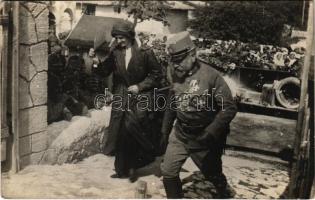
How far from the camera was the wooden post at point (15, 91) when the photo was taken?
351cm

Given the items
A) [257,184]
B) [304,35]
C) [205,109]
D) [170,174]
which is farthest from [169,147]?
[304,35]

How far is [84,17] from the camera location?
3.89m

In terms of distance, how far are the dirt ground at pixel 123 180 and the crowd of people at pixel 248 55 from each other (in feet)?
2.94

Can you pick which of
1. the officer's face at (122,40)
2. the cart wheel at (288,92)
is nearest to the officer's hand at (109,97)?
the officer's face at (122,40)

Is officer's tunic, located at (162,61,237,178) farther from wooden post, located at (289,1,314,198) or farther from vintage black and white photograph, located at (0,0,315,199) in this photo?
wooden post, located at (289,1,314,198)

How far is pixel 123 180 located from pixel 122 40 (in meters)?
1.33

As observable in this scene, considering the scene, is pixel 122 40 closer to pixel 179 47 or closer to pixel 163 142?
pixel 179 47

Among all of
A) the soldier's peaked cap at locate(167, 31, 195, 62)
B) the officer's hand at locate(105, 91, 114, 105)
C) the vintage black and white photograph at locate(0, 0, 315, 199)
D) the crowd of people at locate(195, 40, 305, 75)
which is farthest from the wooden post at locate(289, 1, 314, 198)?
the officer's hand at locate(105, 91, 114, 105)

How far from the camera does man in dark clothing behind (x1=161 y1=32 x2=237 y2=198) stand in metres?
3.62

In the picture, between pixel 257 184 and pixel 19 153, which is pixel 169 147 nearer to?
pixel 257 184

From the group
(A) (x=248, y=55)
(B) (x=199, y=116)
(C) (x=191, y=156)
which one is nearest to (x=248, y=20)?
(A) (x=248, y=55)

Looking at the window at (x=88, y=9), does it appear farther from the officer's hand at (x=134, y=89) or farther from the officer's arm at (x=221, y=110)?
the officer's arm at (x=221, y=110)

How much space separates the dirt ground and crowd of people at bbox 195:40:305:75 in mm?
896

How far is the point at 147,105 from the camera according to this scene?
3938 millimetres
